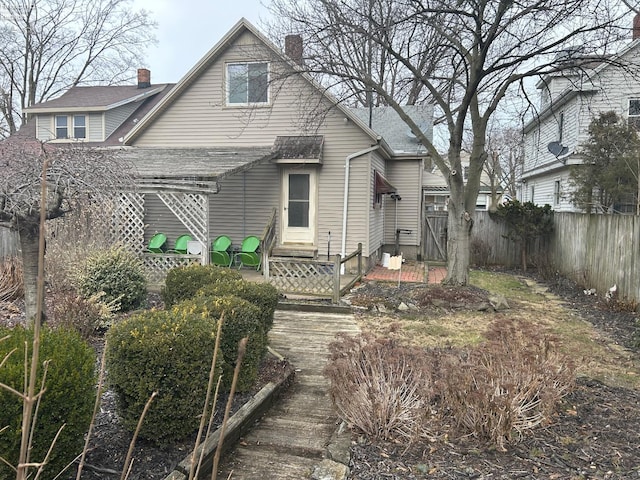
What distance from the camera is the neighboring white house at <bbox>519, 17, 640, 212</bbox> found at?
16.1 metres

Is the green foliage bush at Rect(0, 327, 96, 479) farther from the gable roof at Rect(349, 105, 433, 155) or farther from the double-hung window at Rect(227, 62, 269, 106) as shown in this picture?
the gable roof at Rect(349, 105, 433, 155)

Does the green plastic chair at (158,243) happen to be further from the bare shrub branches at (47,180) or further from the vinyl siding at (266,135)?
the bare shrub branches at (47,180)

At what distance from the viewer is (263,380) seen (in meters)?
5.06

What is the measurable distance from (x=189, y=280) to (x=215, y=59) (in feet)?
28.9


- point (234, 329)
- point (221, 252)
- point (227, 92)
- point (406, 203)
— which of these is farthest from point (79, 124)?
point (234, 329)

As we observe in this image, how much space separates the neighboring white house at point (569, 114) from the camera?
16.1 metres

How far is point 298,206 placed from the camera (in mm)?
13336

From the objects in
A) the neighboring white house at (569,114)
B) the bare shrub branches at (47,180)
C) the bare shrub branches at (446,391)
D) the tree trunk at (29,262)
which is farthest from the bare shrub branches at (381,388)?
the neighboring white house at (569,114)

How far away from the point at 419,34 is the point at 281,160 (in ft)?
15.2

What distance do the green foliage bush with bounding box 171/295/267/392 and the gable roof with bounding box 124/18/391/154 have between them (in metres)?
8.00

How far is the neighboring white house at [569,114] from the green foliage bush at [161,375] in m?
14.3

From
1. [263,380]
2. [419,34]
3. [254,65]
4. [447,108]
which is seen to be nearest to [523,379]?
[263,380]

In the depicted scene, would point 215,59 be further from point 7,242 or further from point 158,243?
point 7,242

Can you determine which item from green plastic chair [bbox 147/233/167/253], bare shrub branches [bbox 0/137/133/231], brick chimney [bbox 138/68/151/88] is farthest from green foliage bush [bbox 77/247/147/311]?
brick chimney [bbox 138/68/151/88]
